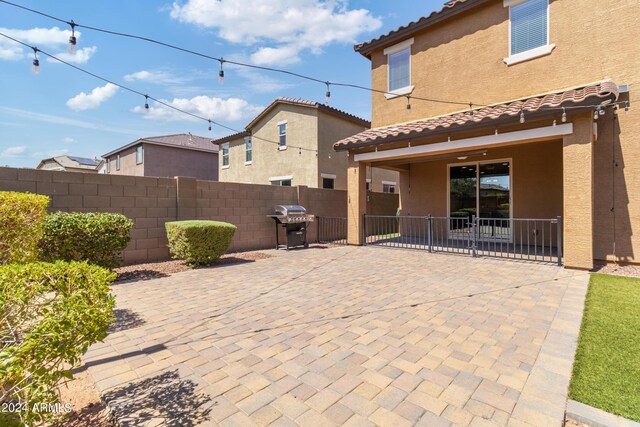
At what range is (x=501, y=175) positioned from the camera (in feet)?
34.5

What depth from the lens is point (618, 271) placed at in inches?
261

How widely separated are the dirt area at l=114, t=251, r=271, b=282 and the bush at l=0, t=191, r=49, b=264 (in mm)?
2198

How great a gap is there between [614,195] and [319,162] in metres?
11.3

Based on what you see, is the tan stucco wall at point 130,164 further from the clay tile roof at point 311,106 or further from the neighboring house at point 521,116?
the neighboring house at point 521,116

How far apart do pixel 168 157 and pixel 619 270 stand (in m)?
24.6

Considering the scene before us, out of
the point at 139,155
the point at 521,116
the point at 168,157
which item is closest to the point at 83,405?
the point at 521,116

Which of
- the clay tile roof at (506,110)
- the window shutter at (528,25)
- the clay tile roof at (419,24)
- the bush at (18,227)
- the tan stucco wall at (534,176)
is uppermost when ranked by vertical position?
the clay tile roof at (419,24)

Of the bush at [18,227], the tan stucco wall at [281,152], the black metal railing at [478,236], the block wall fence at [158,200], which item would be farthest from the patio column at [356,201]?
the bush at [18,227]

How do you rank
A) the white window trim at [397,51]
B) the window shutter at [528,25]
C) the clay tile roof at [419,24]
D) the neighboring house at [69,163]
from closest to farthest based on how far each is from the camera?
1. the window shutter at [528,25]
2. the clay tile roof at [419,24]
3. the white window trim at [397,51]
4. the neighboring house at [69,163]

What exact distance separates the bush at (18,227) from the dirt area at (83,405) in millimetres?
2170

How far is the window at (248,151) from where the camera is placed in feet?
65.7

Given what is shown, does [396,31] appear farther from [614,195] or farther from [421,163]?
[614,195]

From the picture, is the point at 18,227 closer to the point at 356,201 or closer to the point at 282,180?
the point at 356,201

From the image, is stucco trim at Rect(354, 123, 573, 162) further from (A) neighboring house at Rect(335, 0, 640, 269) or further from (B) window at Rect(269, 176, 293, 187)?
(B) window at Rect(269, 176, 293, 187)
